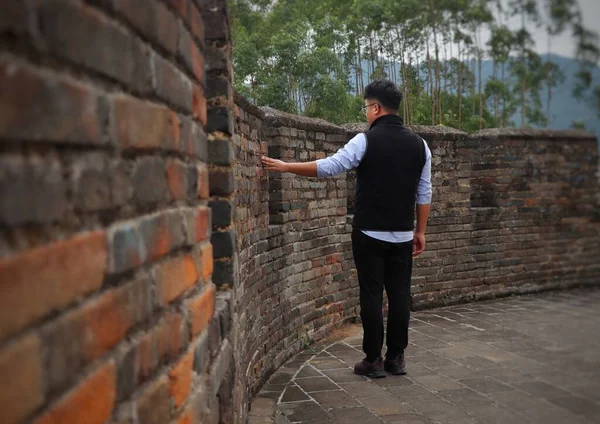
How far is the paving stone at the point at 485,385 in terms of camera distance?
3701 mm

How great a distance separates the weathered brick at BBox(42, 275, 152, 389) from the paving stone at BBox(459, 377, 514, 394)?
123 inches

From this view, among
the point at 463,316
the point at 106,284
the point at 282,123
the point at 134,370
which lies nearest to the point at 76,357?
the point at 106,284

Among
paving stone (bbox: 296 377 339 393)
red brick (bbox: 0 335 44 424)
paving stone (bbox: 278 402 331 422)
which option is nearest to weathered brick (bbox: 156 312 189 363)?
red brick (bbox: 0 335 44 424)

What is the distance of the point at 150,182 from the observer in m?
1.15

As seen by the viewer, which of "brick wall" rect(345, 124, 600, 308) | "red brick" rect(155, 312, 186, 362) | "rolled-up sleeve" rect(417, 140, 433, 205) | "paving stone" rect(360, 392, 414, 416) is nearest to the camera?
"red brick" rect(155, 312, 186, 362)

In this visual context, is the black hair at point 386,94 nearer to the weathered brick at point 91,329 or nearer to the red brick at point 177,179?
the red brick at point 177,179

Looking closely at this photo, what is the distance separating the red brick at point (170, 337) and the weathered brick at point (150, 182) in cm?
26

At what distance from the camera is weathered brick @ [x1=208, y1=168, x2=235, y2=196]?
2.20 meters

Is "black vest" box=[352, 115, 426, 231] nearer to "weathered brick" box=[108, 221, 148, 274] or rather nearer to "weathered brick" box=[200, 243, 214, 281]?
"weathered brick" box=[200, 243, 214, 281]

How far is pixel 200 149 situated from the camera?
1661 mm

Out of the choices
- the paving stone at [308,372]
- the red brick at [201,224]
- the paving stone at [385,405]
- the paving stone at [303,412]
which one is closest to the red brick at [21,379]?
the red brick at [201,224]

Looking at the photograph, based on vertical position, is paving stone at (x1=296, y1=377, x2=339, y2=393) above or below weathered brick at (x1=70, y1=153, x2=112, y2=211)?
below

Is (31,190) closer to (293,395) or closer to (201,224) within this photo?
(201,224)

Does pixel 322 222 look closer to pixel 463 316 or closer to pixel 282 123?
pixel 282 123
